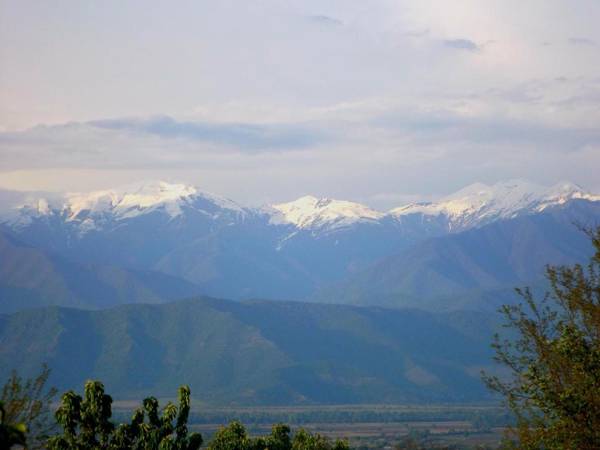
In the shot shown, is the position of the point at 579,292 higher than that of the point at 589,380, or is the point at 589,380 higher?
the point at 579,292

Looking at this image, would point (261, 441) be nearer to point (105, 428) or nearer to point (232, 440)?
point (232, 440)

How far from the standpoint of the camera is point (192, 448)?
53.9 metres

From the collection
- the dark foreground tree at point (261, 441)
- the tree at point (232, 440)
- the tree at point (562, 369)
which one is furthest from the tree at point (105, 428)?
the tree at point (562, 369)

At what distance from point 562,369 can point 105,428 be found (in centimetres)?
2300

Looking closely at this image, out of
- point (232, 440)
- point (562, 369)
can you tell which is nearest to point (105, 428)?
point (232, 440)

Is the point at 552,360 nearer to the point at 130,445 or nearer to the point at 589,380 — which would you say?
the point at 589,380

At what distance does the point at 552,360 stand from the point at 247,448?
78.5 ft

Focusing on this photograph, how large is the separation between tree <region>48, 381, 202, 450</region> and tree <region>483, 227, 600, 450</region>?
1733 cm

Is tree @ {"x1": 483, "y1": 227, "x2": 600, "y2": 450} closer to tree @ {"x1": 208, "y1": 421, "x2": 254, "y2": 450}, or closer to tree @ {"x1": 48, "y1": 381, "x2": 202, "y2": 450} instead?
tree @ {"x1": 48, "y1": 381, "x2": 202, "y2": 450}

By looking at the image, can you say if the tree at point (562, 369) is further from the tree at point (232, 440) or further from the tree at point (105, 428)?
the tree at point (232, 440)

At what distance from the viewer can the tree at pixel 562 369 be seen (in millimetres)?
41812

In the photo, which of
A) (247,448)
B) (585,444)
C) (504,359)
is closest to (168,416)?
(247,448)

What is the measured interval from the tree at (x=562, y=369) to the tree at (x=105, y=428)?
1733 centimetres

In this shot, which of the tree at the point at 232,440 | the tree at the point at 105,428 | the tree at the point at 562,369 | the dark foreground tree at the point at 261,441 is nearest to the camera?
the tree at the point at 562,369
